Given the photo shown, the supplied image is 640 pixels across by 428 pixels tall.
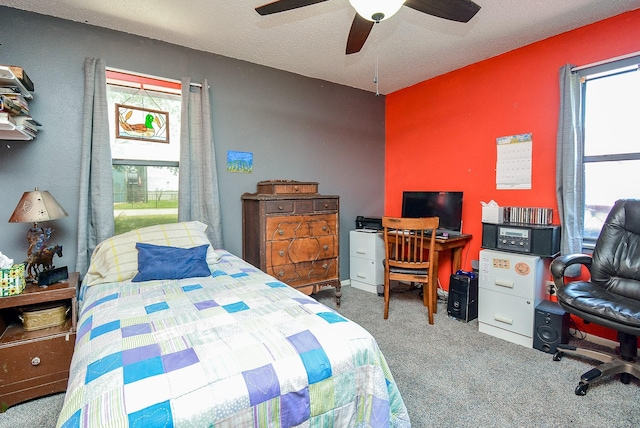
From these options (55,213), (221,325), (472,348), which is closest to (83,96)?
(55,213)

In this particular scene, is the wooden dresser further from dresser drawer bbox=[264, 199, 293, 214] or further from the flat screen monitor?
the flat screen monitor

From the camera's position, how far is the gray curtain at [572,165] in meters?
2.48

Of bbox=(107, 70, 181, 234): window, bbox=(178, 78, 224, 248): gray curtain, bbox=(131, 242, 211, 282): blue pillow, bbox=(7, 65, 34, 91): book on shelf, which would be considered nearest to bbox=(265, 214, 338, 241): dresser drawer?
bbox=(178, 78, 224, 248): gray curtain

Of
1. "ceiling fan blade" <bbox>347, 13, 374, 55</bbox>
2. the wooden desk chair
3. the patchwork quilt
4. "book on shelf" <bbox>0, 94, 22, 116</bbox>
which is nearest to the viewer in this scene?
the patchwork quilt

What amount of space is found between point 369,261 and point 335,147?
4.68 ft

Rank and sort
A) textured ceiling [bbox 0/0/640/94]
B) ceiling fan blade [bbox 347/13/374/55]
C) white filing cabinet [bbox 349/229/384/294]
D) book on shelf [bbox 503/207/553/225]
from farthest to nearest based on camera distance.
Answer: white filing cabinet [bbox 349/229/384/294]
book on shelf [bbox 503/207/553/225]
textured ceiling [bbox 0/0/640/94]
ceiling fan blade [bbox 347/13/374/55]

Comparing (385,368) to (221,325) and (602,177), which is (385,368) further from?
(602,177)

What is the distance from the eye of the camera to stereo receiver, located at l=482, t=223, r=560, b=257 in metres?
2.45

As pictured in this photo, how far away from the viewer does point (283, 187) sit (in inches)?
118

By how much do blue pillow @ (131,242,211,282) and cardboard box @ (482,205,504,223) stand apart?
7.95ft

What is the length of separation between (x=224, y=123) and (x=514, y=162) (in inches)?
110

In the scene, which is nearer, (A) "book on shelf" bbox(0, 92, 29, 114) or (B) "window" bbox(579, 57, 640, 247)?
(A) "book on shelf" bbox(0, 92, 29, 114)

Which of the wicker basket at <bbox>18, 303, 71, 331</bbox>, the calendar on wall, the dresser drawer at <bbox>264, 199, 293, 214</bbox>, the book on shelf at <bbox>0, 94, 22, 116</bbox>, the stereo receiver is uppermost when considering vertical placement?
the book on shelf at <bbox>0, 94, 22, 116</bbox>

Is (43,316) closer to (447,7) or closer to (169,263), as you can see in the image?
(169,263)
